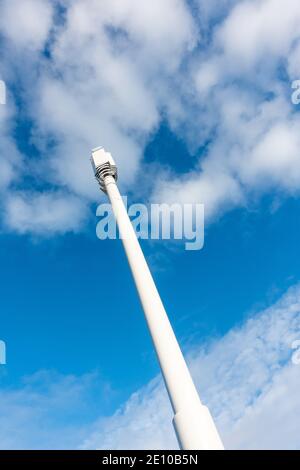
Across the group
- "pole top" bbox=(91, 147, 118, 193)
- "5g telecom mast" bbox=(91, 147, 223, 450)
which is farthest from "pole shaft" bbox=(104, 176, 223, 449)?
"pole top" bbox=(91, 147, 118, 193)

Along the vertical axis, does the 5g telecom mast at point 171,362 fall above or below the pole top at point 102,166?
below

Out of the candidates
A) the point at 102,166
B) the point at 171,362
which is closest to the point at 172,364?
the point at 171,362

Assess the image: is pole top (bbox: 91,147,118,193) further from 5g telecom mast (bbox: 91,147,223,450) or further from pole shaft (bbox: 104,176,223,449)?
pole shaft (bbox: 104,176,223,449)

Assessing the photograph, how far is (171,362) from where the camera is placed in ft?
72.3

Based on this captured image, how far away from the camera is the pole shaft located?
1889 centimetres

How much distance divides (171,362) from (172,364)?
0.45 feet

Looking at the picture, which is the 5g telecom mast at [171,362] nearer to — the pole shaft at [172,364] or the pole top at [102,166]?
the pole shaft at [172,364]

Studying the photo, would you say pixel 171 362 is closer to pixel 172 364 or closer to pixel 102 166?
pixel 172 364

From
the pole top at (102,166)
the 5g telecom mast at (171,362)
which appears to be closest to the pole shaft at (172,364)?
the 5g telecom mast at (171,362)

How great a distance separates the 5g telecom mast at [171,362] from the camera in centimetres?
1888

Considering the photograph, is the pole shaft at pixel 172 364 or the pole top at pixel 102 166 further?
the pole top at pixel 102 166
